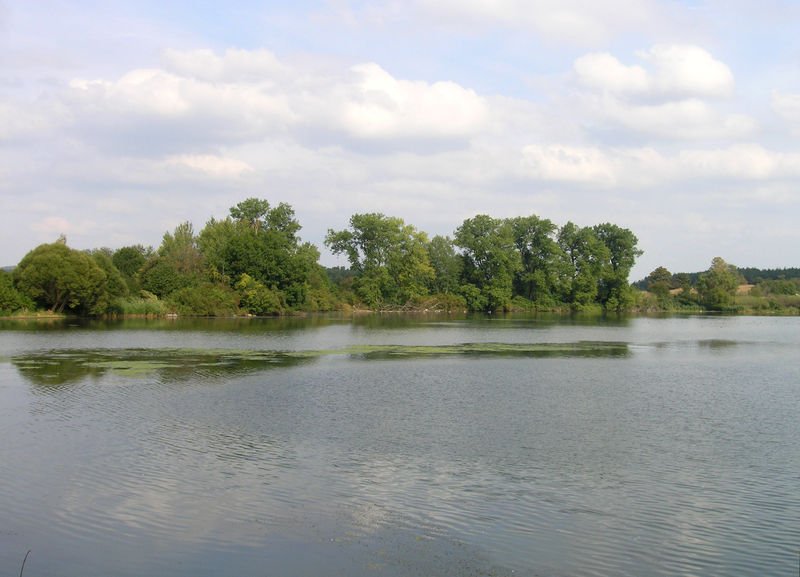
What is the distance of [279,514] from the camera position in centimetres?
999

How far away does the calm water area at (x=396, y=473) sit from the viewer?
8.51m

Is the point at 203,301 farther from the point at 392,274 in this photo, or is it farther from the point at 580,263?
the point at 580,263

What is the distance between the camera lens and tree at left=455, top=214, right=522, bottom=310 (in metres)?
106

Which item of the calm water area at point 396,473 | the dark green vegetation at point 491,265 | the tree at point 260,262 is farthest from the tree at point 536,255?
the calm water area at point 396,473

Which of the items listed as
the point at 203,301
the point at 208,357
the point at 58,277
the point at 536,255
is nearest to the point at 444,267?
the point at 536,255

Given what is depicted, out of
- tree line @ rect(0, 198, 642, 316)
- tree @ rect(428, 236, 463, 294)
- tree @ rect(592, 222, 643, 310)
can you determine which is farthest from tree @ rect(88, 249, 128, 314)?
tree @ rect(592, 222, 643, 310)

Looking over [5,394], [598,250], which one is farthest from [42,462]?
[598,250]

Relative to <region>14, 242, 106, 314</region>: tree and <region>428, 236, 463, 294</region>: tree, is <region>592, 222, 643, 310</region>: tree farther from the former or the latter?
<region>14, 242, 106, 314</region>: tree

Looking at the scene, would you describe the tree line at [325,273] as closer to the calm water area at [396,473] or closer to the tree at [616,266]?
the tree at [616,266]

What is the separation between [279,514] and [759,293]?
445 feet

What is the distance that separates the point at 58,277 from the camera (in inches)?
2373

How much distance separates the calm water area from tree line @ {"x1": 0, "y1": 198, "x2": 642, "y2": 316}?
40.6 m

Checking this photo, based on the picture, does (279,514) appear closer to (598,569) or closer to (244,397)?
(598,569)

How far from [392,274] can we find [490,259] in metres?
17.4
